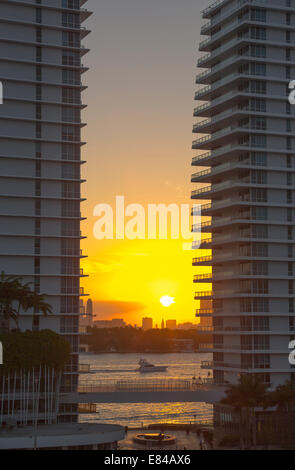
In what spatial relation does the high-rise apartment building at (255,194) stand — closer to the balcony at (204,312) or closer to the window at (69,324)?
the balcony at (204,312)

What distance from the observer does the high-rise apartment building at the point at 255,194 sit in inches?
4301

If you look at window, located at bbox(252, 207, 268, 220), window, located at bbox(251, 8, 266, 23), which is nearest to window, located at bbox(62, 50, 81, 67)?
window, located at bbox(251, 8, 266, 23)

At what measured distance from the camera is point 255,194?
111 m

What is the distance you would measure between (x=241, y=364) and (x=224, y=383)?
4.24m

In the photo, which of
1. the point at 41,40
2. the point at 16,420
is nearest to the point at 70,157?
the point at 41,40

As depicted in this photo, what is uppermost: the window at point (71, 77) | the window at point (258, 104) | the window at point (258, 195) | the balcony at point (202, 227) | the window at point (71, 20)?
the window at point (71, 20)

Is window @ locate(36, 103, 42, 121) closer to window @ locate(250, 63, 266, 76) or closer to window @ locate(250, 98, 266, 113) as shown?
window @ locate(250, 98, 266, 113)

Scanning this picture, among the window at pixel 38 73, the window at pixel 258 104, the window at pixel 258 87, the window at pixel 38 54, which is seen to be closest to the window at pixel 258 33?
the window at pixel 258 87

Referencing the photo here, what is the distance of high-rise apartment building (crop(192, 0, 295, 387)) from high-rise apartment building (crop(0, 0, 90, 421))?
21.3m

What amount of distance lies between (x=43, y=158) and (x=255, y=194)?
101 feet

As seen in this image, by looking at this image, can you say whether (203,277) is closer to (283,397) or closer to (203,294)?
(203,294)

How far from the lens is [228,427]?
107 meters

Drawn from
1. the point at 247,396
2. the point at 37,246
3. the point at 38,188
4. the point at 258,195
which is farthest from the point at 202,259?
the point at 247,396

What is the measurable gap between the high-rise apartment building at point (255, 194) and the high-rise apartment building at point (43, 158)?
21284 millimetres
